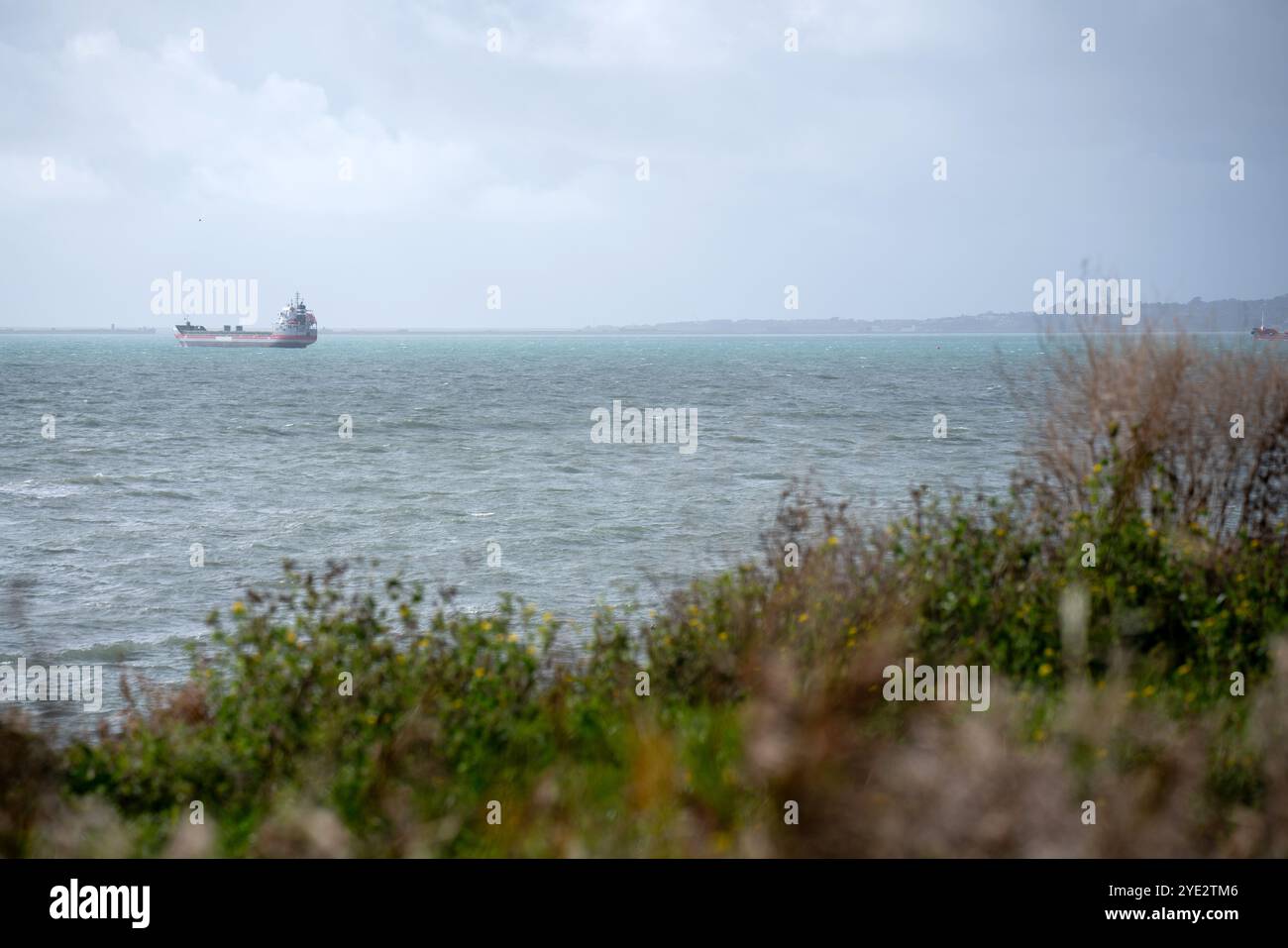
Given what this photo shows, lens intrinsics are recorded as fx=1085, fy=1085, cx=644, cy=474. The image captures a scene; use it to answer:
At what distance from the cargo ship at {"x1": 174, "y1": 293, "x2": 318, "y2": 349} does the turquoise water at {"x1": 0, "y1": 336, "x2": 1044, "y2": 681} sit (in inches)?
3322

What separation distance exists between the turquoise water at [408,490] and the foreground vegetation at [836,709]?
1.30 metres

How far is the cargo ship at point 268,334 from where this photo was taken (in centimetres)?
15225

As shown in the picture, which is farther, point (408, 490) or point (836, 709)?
point (408, 490)

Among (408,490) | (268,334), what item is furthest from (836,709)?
(268,334)

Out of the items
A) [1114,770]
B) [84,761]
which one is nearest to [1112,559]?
[1114,770]

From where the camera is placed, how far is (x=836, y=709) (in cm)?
467

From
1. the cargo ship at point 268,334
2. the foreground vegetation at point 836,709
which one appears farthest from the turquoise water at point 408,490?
the cargo ship at point 268,334

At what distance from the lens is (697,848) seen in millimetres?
4207

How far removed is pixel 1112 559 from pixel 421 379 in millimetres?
91049

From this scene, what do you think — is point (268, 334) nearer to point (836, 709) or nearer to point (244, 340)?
point (244, 340)

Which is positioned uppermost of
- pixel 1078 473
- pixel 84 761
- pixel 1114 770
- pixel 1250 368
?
pixel 1250 368

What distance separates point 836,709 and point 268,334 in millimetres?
166169

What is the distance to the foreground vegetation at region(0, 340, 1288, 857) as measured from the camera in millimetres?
3945
